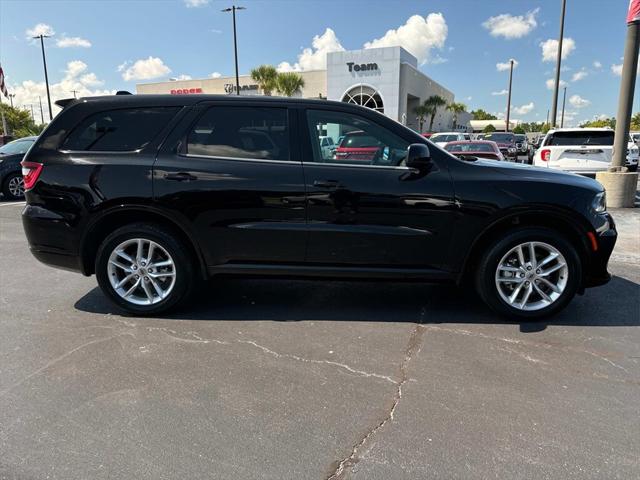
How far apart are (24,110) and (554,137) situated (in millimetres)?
77087

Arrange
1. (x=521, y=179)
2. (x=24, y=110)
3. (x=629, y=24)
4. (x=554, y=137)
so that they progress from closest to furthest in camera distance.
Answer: (x=521, y=179), (x=629, y=24), (x=554, y=137), (x=24, y=110)

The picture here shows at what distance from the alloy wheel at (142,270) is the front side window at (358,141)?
1.63 metres

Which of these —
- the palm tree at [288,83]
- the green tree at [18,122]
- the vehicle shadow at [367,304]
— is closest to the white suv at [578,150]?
the vehicle shadow at [367,304]

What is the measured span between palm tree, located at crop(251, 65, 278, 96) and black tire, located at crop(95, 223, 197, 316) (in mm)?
42669

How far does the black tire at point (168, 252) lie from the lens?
13.4 ft

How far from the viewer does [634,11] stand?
875 cm

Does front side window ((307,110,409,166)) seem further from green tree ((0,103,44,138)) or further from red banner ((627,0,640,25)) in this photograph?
green tree ((0,103,44,138))

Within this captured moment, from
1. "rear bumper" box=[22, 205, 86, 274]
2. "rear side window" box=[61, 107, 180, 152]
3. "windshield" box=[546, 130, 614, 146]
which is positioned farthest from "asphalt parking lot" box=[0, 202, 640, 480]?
"windshield" box=[546, 130, 614, 146]

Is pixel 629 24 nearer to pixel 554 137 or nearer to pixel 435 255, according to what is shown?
pixel 554 137

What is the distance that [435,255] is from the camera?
396 centimetres

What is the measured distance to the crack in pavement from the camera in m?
2.32

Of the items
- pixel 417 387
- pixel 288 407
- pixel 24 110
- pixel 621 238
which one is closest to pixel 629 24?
pixel 621 238

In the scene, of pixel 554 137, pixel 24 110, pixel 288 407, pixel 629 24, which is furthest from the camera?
pixel 24 110

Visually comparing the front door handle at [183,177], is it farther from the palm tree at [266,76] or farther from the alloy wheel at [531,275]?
the palm tree at [266,76]
